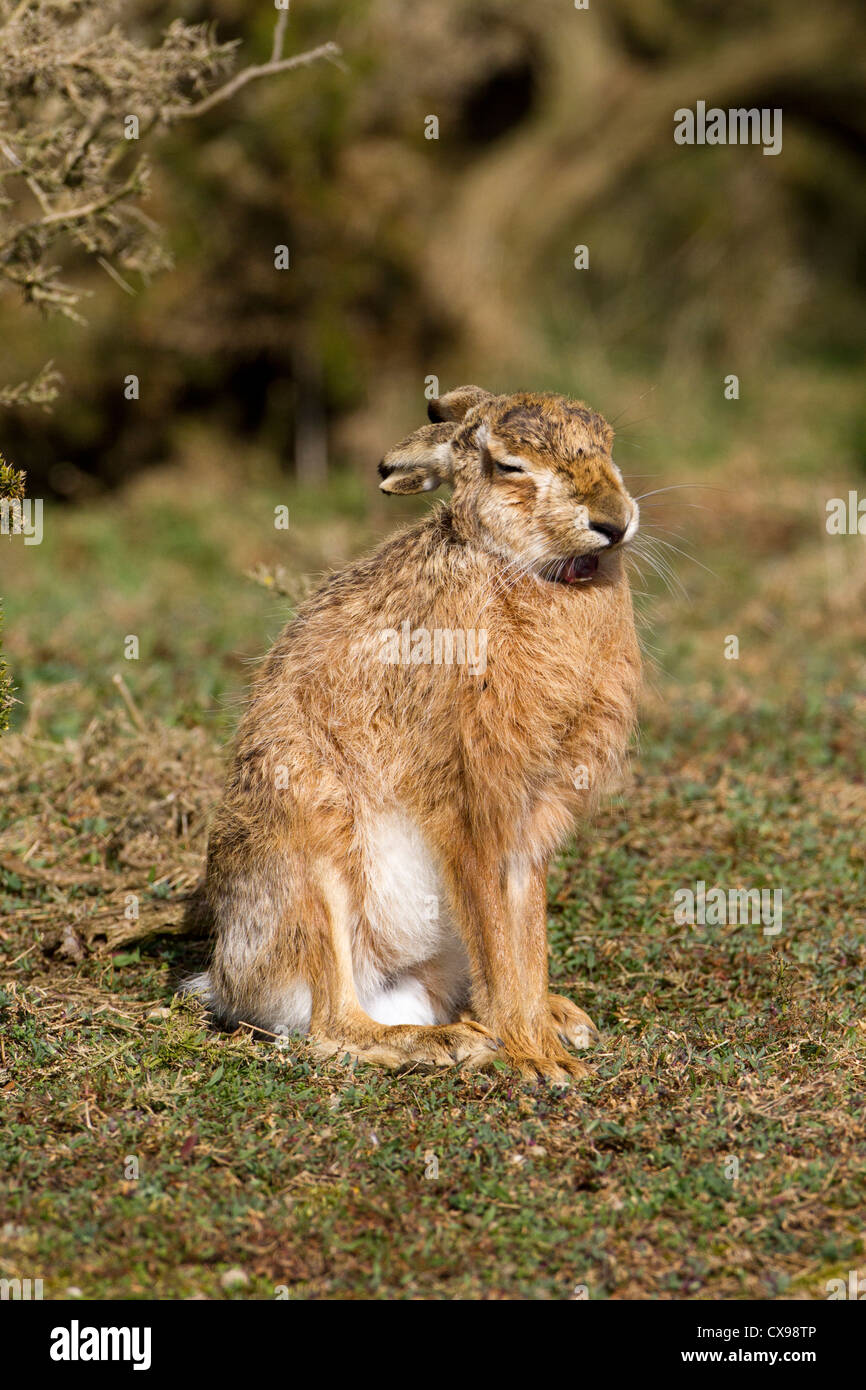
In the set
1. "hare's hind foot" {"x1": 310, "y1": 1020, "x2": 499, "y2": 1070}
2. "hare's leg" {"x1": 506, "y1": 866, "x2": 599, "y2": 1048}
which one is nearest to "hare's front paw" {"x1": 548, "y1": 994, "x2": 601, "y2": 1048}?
"hare's leg" {"x1": 506, "y1": 866, "x2": 599, "y2": 1048}

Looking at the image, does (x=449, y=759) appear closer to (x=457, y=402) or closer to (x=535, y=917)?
(x=535, y=917)

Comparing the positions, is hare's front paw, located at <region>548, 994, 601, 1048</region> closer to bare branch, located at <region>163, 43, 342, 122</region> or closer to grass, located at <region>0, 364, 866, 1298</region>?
grass, located at <region>0, 364, 866, 1298</region>

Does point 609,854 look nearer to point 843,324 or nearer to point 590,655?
point 590,655

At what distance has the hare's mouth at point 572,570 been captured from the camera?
4.73 metres

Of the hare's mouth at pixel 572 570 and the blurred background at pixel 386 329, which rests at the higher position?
the blurred background at pixel 386 329

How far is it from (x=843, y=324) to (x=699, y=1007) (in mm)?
14982

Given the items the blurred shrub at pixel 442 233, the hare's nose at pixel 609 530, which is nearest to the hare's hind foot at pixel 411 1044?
the hare's nose at pixel 609 530

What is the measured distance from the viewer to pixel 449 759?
4.74 meters

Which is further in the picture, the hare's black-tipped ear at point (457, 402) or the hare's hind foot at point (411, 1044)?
the hare's black-tipped ear at point (457, 402)

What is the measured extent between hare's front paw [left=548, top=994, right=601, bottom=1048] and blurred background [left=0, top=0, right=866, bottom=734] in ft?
9.72

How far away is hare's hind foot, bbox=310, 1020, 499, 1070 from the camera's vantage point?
472 cm

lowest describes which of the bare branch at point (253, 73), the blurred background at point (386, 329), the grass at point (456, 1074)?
the grass at point (456, 1074)

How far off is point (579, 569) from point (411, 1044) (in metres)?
1.56

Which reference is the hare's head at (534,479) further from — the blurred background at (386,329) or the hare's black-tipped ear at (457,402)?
the blurred background at (386,329)
